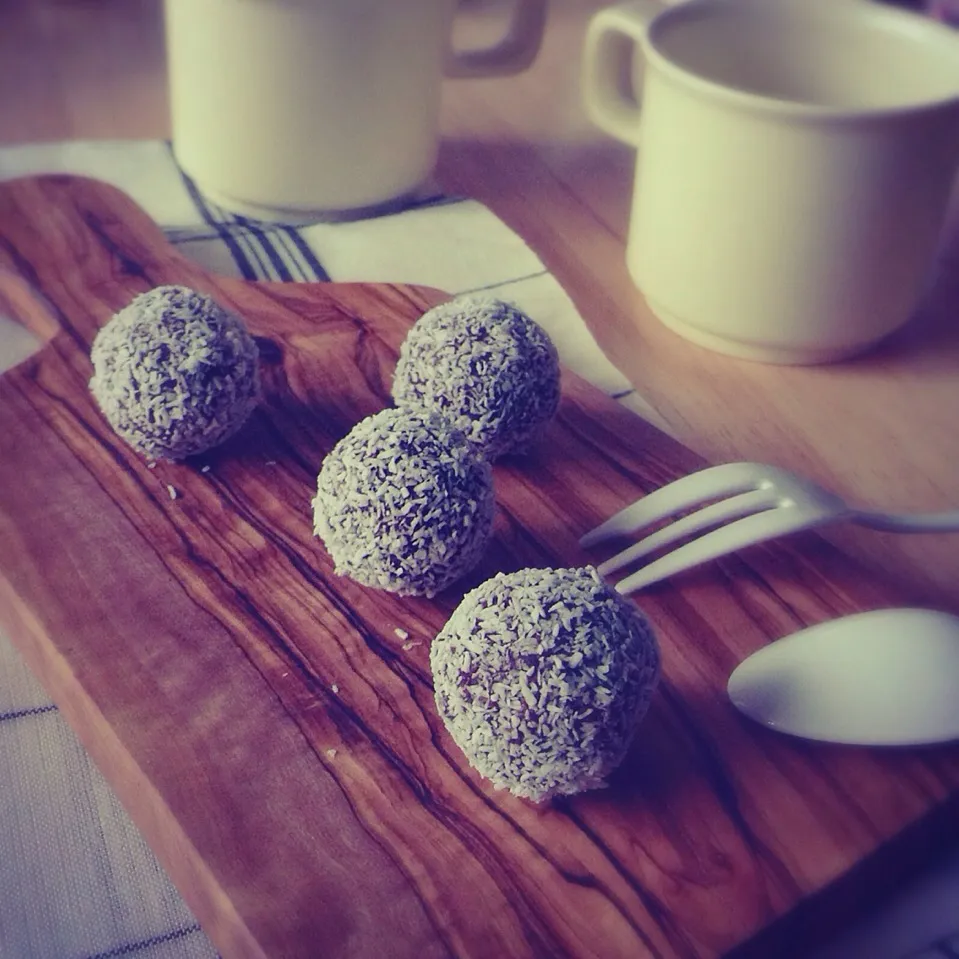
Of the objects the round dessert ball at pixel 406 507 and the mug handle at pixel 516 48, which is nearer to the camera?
the round dessert ball at pixel 406 507

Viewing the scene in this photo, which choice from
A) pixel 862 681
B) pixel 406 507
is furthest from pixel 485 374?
pixel 862 681

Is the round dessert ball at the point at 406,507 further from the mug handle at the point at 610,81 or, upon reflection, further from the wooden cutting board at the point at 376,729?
the mug handle at the point at 610,81

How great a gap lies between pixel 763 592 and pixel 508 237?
0.32 metres

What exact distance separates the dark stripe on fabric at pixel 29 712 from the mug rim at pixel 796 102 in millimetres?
361

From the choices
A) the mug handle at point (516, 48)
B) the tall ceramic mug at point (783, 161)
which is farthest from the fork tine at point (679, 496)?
the mug handle at point (516, 48)

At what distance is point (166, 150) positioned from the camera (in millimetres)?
724

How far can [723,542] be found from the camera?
419 millimetres

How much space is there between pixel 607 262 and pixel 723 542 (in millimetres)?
288

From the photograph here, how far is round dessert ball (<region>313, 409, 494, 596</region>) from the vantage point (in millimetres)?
399

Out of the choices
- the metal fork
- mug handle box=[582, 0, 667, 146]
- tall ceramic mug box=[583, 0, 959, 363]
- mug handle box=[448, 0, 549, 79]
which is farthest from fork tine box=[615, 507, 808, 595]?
mug handle box=[448, 0, 549, 79]

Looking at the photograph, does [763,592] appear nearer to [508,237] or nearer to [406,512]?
[406,512]

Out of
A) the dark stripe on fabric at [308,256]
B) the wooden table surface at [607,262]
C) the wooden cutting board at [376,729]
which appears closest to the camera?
the wooden cutting board at [376,729]

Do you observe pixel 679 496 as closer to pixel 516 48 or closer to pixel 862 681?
pixel 862 681

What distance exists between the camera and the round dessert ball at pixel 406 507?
399 millimetres
